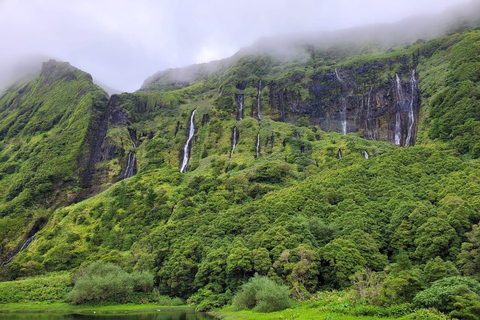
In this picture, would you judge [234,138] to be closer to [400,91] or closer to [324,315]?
[400,91]

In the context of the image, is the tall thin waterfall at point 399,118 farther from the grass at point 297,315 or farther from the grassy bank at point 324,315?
the grassy bank at point 324,315

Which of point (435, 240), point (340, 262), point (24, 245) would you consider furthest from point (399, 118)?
point (24, 245)

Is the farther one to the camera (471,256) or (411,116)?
(411,116)

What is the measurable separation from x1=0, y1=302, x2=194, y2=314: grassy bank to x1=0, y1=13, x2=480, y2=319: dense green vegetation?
7.58 ft

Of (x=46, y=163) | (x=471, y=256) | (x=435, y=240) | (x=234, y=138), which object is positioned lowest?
(x=471, y=256)

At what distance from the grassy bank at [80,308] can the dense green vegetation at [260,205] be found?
231cm

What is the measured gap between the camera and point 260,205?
87.8 m

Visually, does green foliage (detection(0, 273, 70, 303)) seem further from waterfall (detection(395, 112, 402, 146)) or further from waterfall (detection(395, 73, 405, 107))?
waterfall (detection(395, 73, 405, 107))

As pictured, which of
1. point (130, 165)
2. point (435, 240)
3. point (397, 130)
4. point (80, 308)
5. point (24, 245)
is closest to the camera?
point (435, 240)

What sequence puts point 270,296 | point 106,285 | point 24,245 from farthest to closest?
point 24,245 → point 106,285 → point 270,296

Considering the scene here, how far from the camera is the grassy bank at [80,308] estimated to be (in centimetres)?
6394

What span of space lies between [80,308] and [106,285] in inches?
232

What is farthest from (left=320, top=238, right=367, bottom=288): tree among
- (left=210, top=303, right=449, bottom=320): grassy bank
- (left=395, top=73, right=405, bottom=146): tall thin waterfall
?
(left=395, top=73, right=405, bottom=146): tall thin waterfall

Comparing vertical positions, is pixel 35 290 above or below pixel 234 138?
below
